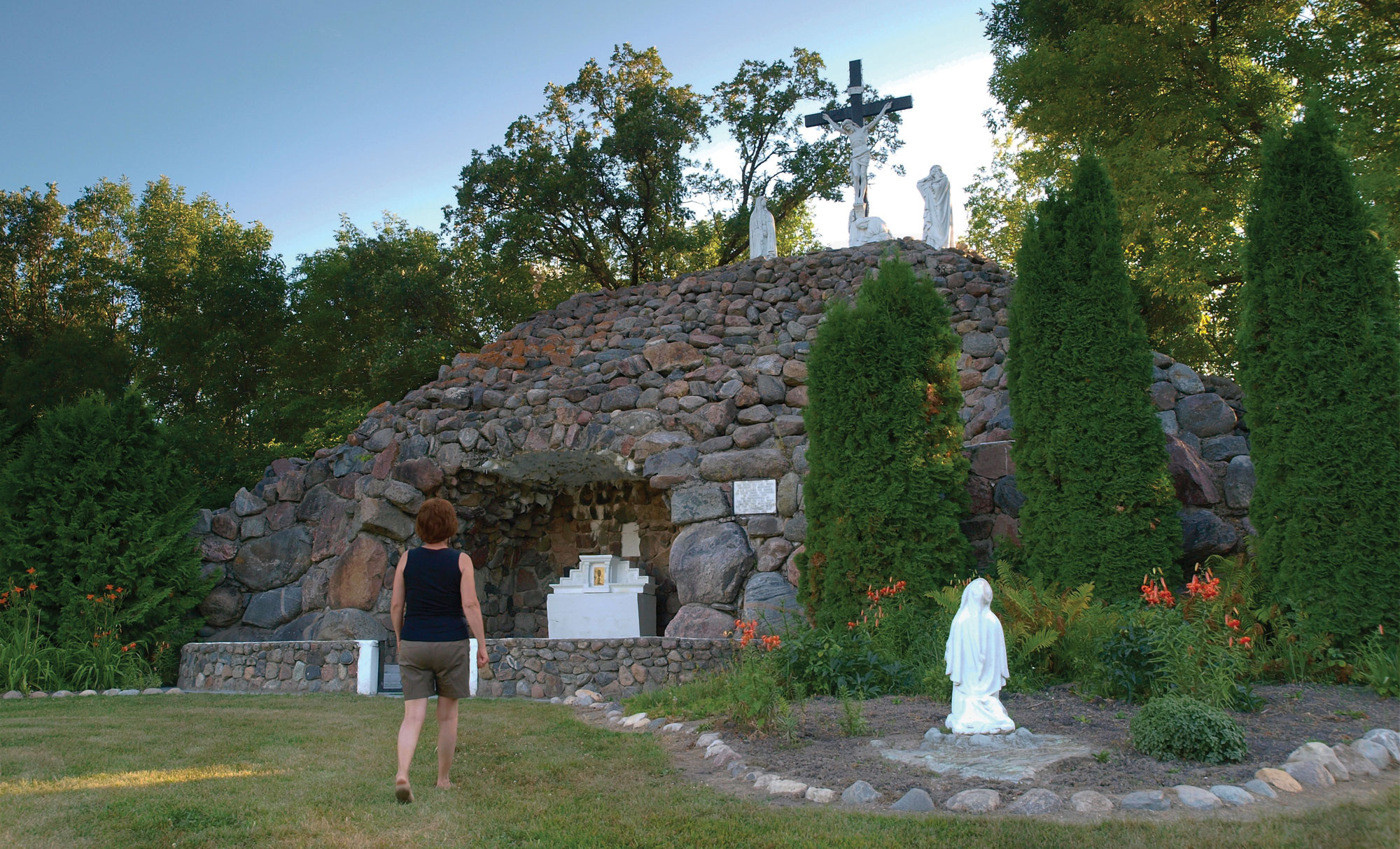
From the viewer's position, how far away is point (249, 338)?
682 inches

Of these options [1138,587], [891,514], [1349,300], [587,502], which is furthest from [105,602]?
[1349,300]

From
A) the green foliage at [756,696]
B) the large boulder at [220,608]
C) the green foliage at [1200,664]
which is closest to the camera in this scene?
the green foliage at [1200,664]

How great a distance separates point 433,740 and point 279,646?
4.84 meters

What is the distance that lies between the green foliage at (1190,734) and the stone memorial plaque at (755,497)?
6.08 metres

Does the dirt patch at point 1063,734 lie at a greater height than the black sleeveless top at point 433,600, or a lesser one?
lesser

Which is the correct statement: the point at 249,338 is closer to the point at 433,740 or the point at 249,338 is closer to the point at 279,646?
the point at 279,646

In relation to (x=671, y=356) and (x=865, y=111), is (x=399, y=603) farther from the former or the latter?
(x=865, y=111)

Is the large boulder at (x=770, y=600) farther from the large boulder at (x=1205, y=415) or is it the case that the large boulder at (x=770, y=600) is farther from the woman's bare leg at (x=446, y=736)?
the woman's bare leg at (x=446, y=736)

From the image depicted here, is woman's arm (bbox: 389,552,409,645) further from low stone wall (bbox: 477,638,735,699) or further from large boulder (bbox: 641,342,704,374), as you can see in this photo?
large boulder (bbox: 641,342,704,374)

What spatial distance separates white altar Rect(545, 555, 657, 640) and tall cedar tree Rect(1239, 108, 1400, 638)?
7011 mm

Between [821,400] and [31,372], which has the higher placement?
[31,372]

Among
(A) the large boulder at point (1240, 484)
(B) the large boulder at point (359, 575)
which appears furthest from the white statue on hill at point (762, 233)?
(A) the large boulder at point (1240, 484)

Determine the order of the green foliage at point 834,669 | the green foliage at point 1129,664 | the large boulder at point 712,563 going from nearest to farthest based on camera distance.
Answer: the green foliage at point 1129,664, the green foliage at point 834,669, the large boulder at point 712,563

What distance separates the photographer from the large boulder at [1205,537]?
7.59 m
